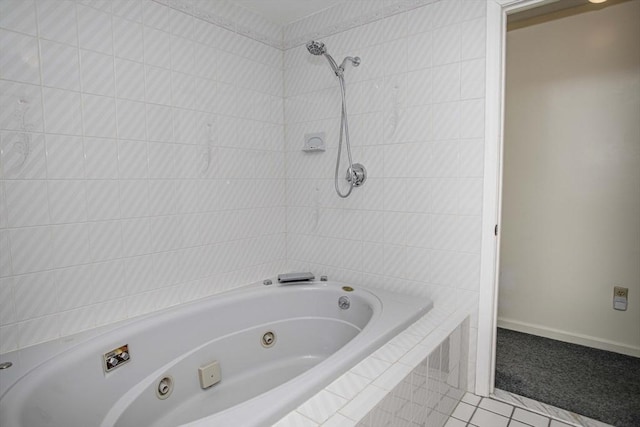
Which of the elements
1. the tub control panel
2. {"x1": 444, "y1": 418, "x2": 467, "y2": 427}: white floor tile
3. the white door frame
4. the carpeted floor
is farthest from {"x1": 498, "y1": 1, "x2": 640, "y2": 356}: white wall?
the tub control panel

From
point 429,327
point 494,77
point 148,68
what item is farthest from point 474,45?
point 148,68

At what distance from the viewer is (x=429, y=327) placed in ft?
5.22

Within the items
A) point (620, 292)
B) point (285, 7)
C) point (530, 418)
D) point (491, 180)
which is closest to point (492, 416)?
point (530, 418)

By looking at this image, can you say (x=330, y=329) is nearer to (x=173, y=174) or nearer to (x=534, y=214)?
(x=173, y=174)

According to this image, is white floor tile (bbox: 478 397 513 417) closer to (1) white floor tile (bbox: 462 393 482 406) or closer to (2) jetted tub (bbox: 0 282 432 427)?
(1) white floor tile (bbox: 462 393 482 406)

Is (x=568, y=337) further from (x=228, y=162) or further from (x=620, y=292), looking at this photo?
(x=228, y=162)

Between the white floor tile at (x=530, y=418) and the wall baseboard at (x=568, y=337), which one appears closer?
the white floor tile at (x=530, y=418)

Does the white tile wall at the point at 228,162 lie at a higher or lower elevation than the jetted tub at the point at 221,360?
higher

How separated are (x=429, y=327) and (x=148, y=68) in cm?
170

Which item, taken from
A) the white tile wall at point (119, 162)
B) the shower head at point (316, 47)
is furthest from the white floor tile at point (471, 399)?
the shower head at point (316, 47)

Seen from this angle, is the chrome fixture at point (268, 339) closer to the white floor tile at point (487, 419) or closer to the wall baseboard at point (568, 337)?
the white floor tile at point (487, 419)

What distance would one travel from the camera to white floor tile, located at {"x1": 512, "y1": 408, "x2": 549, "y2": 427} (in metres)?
1.56

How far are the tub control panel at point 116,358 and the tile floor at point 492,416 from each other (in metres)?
1.33

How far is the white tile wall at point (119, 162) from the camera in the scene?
1.31 meters
